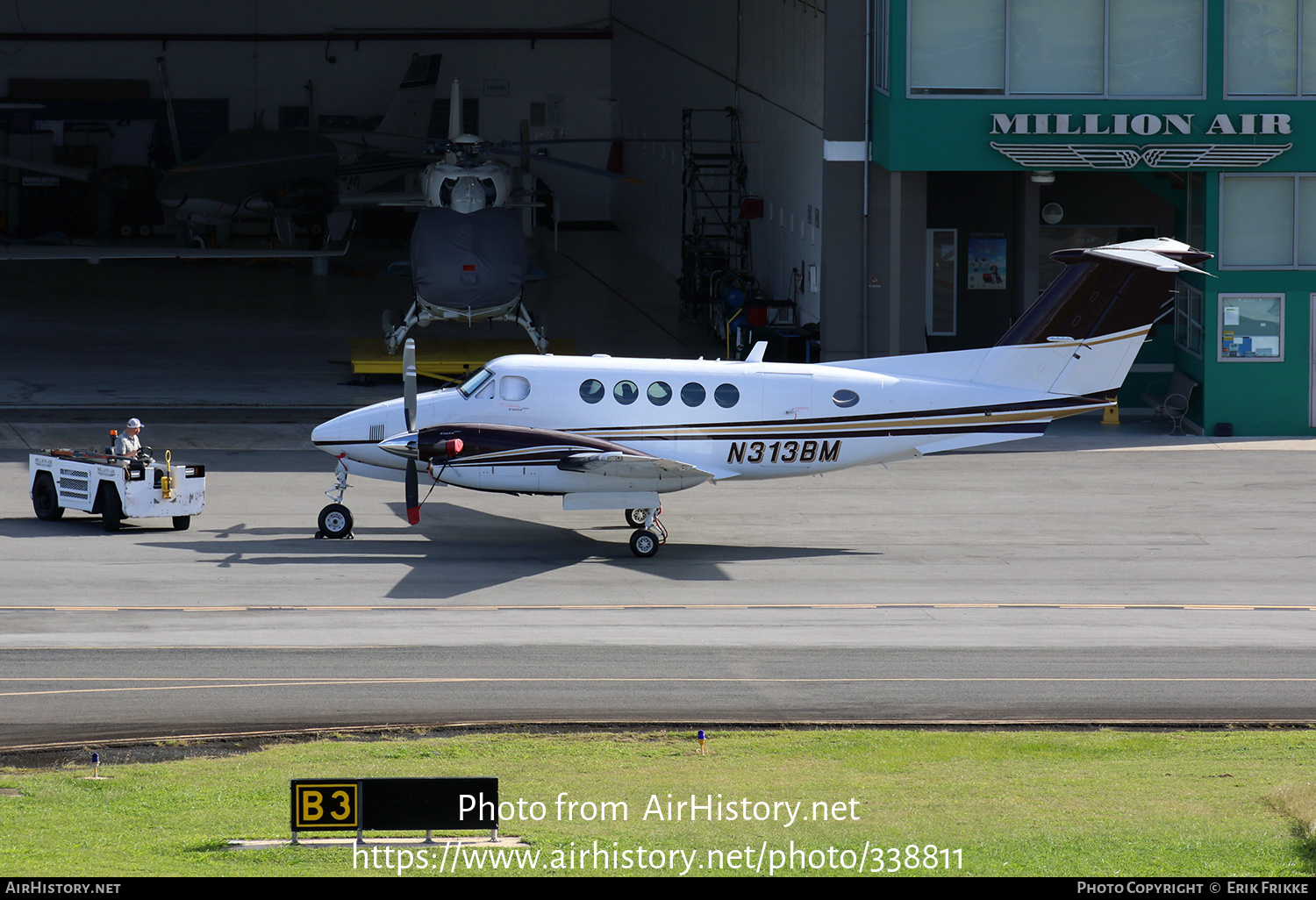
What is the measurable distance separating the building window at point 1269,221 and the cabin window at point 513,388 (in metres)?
18.0

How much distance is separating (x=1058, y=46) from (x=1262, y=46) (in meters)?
4.49

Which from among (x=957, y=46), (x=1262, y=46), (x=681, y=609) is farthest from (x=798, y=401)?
(x=1262, y=46)

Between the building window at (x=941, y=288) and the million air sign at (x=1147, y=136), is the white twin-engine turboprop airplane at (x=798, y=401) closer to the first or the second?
the million air sign at (x=1147, y=136)

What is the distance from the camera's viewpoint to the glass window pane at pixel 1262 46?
1358 inches

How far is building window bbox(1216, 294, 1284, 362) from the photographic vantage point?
34.7 m

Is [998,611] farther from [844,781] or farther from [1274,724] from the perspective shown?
[844,781]

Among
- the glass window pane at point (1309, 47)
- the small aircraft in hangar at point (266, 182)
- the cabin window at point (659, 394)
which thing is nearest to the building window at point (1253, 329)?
the glass window pane at point (1309, 47)

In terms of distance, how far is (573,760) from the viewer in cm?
1527

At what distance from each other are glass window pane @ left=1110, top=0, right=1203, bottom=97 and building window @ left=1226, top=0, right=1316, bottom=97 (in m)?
0.73

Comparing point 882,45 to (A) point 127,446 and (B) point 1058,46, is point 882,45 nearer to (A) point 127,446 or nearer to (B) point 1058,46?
(B) point 1058,46

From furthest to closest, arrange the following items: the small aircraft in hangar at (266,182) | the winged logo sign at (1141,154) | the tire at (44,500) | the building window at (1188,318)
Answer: the small aircraft in hangar at (266,182) < the building window at (1188,318) < the winged logo sign at (1141,154) < the tire at (44,500)

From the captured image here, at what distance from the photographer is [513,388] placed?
24469 mm

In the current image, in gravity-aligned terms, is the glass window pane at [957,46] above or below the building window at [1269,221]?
above

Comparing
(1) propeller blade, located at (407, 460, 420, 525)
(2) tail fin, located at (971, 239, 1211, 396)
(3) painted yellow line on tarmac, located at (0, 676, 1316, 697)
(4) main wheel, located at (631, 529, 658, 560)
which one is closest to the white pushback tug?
(1) propeller blade, located at (407, 460, 420, 525)
